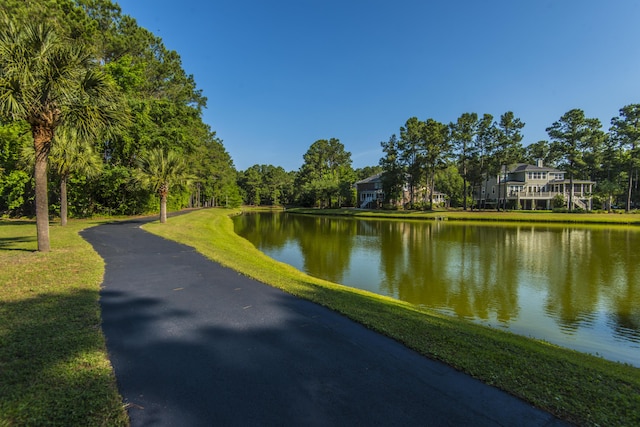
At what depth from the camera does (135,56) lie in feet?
96.5

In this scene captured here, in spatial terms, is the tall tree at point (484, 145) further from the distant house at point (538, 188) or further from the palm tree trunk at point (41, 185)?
the palm tree trunk at point (41, 185)

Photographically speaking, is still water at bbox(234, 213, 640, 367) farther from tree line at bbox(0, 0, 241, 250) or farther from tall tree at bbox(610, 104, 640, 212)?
tall tree at bbox(610, 104, 640, 212)

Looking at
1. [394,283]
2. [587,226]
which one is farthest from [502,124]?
[394,283]

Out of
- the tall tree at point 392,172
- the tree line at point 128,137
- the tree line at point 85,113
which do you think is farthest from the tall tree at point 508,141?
the tree line at point 85,113

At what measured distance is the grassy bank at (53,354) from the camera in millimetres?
2711

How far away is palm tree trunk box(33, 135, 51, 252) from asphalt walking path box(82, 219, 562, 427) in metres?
6.11

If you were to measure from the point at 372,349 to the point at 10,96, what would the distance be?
10.4 m

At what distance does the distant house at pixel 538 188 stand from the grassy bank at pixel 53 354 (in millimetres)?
60072

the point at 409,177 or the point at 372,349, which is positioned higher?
the point at 409,177

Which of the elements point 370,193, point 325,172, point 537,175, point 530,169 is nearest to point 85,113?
point 530,169

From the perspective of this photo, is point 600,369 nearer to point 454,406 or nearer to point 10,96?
point 454,406

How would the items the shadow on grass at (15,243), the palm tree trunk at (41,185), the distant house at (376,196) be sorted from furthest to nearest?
the distant house at (376,196) → the shadow on grass at (15,243) → the palm tree trunk at (41,185)

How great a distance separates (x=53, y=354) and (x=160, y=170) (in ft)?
63.2

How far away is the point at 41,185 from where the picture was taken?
9.62 metres
